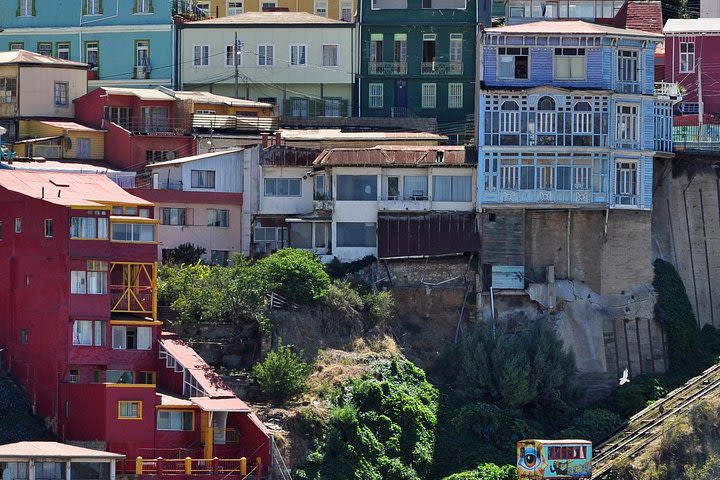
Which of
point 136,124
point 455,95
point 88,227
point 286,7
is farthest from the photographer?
point 286,7

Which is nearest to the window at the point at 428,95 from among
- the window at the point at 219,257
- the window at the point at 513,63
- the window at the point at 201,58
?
the window at the point at 201,58

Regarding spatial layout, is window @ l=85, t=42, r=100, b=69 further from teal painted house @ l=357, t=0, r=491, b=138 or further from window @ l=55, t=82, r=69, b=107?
teal painted house @ l=357, t=0, r=491, b=138

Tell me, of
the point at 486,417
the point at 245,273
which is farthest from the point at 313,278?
the point at 486,417

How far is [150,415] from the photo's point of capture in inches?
3174

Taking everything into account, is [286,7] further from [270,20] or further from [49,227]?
[49,227]

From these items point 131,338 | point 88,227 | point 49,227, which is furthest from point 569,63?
point 49,227

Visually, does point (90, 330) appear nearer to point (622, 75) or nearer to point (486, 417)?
point (486, 417)

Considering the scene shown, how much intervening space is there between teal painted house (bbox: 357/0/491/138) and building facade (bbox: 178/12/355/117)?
106cm

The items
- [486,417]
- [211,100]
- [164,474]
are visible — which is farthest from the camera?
[211,100]

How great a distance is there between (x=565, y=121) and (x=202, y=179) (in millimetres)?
14626

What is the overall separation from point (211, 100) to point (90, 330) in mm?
20737

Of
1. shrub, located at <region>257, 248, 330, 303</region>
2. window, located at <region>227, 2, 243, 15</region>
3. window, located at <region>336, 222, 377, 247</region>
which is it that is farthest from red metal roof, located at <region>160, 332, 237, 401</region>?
window, located at <region>227, 2, 243, 15</region>

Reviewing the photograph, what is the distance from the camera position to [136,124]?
100188 millimetres

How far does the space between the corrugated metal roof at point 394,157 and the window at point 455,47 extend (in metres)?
12.0
